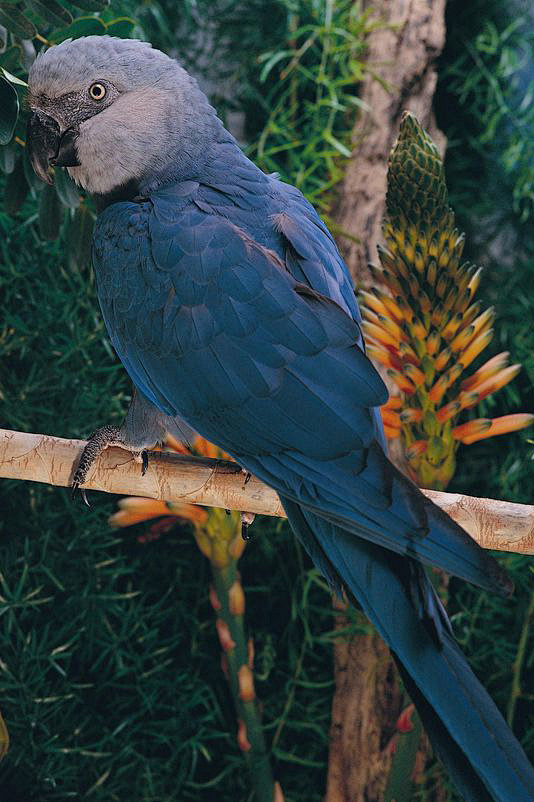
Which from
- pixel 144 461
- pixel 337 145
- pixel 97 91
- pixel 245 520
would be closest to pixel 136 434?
pixel 144 461

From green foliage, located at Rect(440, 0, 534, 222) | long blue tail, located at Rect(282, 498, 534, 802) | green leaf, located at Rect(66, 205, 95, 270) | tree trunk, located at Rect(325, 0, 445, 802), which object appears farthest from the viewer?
green foliage, located at Rect(440, 0, 534, 222)

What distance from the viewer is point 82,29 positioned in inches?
34.3

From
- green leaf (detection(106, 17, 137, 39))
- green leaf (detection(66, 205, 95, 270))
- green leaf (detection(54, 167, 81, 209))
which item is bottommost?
green leaf (detection(66, 205, 95, 270))

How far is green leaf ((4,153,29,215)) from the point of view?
954 millimetres

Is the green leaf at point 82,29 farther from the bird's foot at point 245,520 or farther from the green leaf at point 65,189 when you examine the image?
the bird's foot at point 245,520

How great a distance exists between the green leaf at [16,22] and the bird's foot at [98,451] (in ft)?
1.34

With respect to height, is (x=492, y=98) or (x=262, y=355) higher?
(x=492, y=98)

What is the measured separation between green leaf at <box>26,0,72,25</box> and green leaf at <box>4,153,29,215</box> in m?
0.17

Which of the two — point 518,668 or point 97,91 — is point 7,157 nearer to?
point 97,91

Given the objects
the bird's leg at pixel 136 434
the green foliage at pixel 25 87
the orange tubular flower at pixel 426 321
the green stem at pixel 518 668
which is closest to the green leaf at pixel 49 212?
the green foliage at pixel 25 87

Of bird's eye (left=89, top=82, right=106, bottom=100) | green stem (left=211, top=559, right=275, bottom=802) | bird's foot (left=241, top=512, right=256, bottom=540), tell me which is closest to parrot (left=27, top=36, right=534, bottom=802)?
bird's eye (left=89, top=82, right=106, bottom=100)

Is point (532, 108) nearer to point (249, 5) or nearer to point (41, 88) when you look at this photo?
point (249, 5)

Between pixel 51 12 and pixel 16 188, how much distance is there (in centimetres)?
21

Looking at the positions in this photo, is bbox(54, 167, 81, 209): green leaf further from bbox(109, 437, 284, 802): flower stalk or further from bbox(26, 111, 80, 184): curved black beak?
bbox(109, 437, 284, 802): flower stalk
